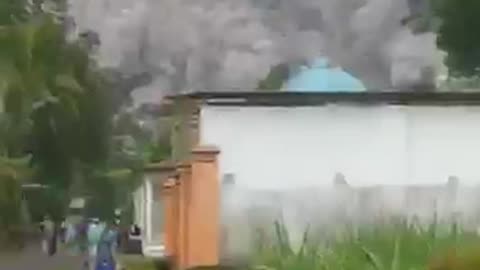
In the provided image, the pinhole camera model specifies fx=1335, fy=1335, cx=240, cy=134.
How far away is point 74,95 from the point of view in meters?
36.4

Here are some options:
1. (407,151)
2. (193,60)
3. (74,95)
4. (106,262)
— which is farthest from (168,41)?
(407,151)

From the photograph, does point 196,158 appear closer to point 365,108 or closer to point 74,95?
point 365,108

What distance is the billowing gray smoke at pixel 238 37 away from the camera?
276 feet

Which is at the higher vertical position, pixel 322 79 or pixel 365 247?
pixel 322 79

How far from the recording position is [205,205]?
13.2 metres

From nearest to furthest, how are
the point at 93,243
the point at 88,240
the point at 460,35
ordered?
1. the point at 93,243
2. the point at 88,240
3. the point at 460,35

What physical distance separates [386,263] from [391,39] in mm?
74985

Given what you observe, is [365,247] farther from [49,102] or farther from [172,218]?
[49,102]

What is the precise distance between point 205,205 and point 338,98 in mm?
1688

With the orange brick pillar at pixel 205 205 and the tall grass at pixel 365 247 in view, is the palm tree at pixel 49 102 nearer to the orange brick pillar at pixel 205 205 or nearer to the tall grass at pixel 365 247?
the orange brick pillar at pixel 205 205

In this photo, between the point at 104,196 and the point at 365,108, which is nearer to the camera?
the point at 365,108

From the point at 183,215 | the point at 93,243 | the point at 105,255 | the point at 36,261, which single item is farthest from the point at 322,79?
the point at 36,261

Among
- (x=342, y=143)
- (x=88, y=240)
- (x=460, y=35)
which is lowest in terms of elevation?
(x=88, y=240)

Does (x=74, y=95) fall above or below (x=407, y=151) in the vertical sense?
above
